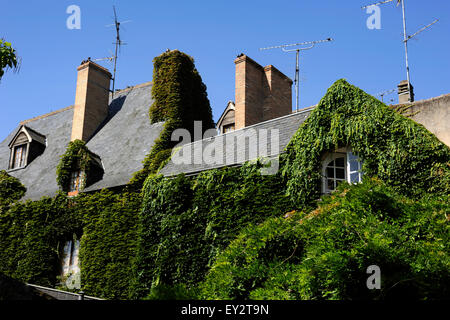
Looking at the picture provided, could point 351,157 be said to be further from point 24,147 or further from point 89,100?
point 24,147

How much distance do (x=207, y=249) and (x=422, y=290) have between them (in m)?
6.94

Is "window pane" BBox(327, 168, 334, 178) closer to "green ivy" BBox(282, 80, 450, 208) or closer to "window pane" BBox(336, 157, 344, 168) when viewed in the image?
"window pane" BBox(336, 157, 344, 168)

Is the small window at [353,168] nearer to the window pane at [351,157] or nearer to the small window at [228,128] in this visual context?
the window pane at [351,157]

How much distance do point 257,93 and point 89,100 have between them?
8147 mm

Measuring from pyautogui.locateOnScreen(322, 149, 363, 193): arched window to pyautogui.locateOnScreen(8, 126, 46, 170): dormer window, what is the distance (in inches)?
608

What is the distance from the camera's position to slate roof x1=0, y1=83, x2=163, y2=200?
18.6m

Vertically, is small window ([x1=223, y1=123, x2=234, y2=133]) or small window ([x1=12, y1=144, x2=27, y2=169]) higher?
small window ([x1=223, y1=123, x2=234, y2=133])

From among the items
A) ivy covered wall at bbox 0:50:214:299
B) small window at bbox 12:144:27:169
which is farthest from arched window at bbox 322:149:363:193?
small window at bbox 12:144:27:169

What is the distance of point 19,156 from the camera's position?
23.5 meters

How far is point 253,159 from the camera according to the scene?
14.1 m

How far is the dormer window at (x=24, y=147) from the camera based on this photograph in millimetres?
23141

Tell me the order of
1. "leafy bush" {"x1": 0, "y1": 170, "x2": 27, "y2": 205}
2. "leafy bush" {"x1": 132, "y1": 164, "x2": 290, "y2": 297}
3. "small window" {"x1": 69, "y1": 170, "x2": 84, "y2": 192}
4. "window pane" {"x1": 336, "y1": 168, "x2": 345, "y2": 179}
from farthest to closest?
"leafy bush" {"x1": 0, "y1": 170, "x2": 27, "y2": 205} < "small window" {"x1": 69, "y1": 170, "x2": 84, "y2": 192} < "leafy bush" {"x1": 132, "y1": 164, "x2": 290, "y2": 297} < "window pane" {"x1": 336, "y1": 168, "x2": 345, "y2": 179}

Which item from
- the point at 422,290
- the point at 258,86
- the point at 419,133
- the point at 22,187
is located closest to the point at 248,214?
the point at 419,133
